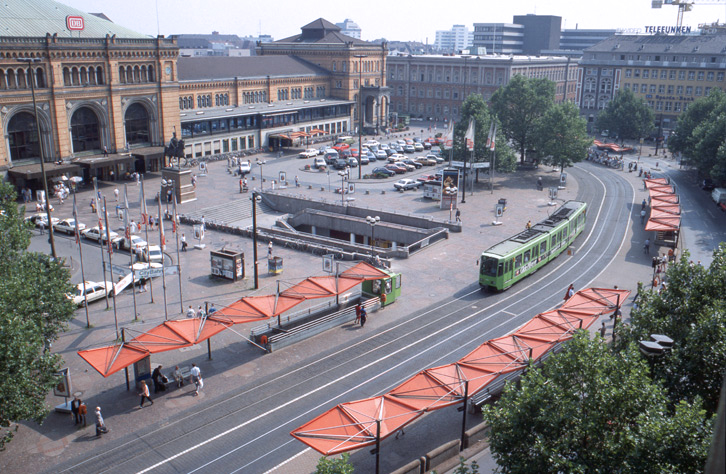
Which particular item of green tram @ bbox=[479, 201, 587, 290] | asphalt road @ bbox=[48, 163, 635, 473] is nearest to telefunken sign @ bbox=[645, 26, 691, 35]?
green tram @ bbox=[479, 201, 587, 290]

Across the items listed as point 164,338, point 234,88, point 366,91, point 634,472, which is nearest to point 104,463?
point 164,338

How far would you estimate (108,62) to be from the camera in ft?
251

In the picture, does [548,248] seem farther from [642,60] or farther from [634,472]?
[642,60]

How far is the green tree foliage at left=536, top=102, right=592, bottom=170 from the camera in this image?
83.1 m

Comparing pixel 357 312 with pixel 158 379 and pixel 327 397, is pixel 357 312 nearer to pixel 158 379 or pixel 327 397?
pixel 327 397

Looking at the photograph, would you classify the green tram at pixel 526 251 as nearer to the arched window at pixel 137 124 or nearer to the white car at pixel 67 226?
the white car at pixel 67 226

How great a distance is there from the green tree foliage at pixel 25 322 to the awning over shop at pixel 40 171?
35877mm

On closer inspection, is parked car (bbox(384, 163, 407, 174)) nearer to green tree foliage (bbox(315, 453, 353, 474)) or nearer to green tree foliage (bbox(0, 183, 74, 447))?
green tree foliage (bbox(0, 183, 74, 447))

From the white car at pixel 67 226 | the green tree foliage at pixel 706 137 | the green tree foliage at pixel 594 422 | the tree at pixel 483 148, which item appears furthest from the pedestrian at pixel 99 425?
the green tree foliage at pixel 706 137

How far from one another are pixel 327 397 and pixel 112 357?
10.2 meters

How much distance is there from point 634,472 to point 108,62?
76.2 metres

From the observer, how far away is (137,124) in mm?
82812

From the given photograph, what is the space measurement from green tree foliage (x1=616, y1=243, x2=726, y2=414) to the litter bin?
2763cm

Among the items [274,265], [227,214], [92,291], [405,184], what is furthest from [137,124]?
[92,291]
